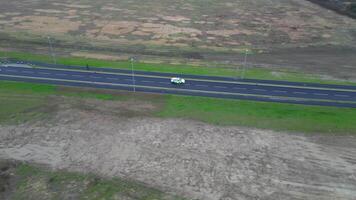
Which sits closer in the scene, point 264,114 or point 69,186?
point 69,186

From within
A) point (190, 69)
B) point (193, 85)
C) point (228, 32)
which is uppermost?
point (228, 32)

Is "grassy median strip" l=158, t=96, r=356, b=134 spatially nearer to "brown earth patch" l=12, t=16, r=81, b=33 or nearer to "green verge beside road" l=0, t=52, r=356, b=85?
"green verge beside road" l=0, t=52, r=356, b=85

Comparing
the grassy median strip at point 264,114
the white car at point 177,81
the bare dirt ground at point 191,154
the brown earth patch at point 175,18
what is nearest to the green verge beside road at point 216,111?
the grassy median strip at point 264,114

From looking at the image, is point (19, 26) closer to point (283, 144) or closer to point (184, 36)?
point (184, 36)

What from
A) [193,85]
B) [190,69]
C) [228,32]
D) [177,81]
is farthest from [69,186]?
[228,32]

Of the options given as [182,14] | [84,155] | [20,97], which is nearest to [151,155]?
[84,155]

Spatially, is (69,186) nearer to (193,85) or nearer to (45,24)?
(193,85)

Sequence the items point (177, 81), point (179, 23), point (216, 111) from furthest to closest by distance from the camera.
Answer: point (179, 23), point (177, 81), point (216, 111)

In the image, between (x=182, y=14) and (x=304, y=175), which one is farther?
(x=182, y=14)
